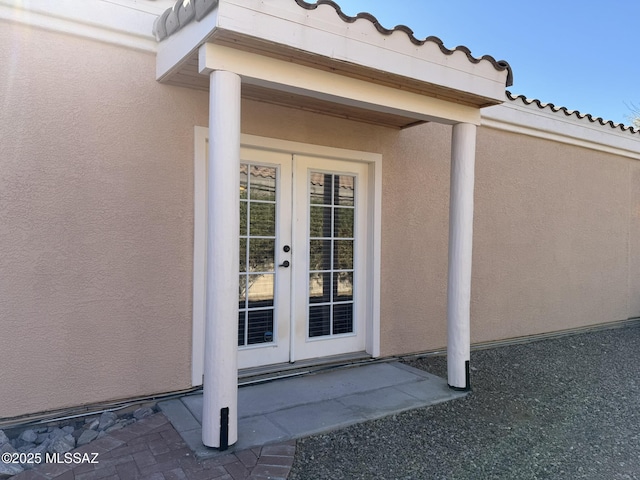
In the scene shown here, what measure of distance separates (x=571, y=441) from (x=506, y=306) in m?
2.97

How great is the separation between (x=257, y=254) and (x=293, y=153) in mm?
1112

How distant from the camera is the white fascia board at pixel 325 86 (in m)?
3.06

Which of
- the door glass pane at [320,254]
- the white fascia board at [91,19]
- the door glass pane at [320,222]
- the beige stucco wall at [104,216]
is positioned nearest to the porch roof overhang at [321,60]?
the white fascia board at [91,19]

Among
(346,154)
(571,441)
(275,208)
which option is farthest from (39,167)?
(571,441)

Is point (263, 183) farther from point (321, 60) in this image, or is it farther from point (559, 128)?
point (559, 128)

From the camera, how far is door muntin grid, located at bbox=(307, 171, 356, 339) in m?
4.93

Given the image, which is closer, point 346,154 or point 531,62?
point 346,154

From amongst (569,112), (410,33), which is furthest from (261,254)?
(569,112)

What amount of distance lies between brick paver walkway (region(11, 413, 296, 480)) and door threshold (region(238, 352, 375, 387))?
1.12 meters

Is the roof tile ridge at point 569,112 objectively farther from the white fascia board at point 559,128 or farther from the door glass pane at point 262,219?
the door glass pane at point 262,219

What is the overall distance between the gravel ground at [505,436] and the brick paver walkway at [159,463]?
0.59ft

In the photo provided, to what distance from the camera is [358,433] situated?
3.44m

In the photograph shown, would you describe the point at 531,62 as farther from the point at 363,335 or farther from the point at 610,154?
the point at 363,335

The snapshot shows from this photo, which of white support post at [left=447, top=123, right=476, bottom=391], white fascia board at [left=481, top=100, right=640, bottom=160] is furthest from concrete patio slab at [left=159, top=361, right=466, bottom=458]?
white fascia board at [left=481, top=100, right=640, bottom=160]
